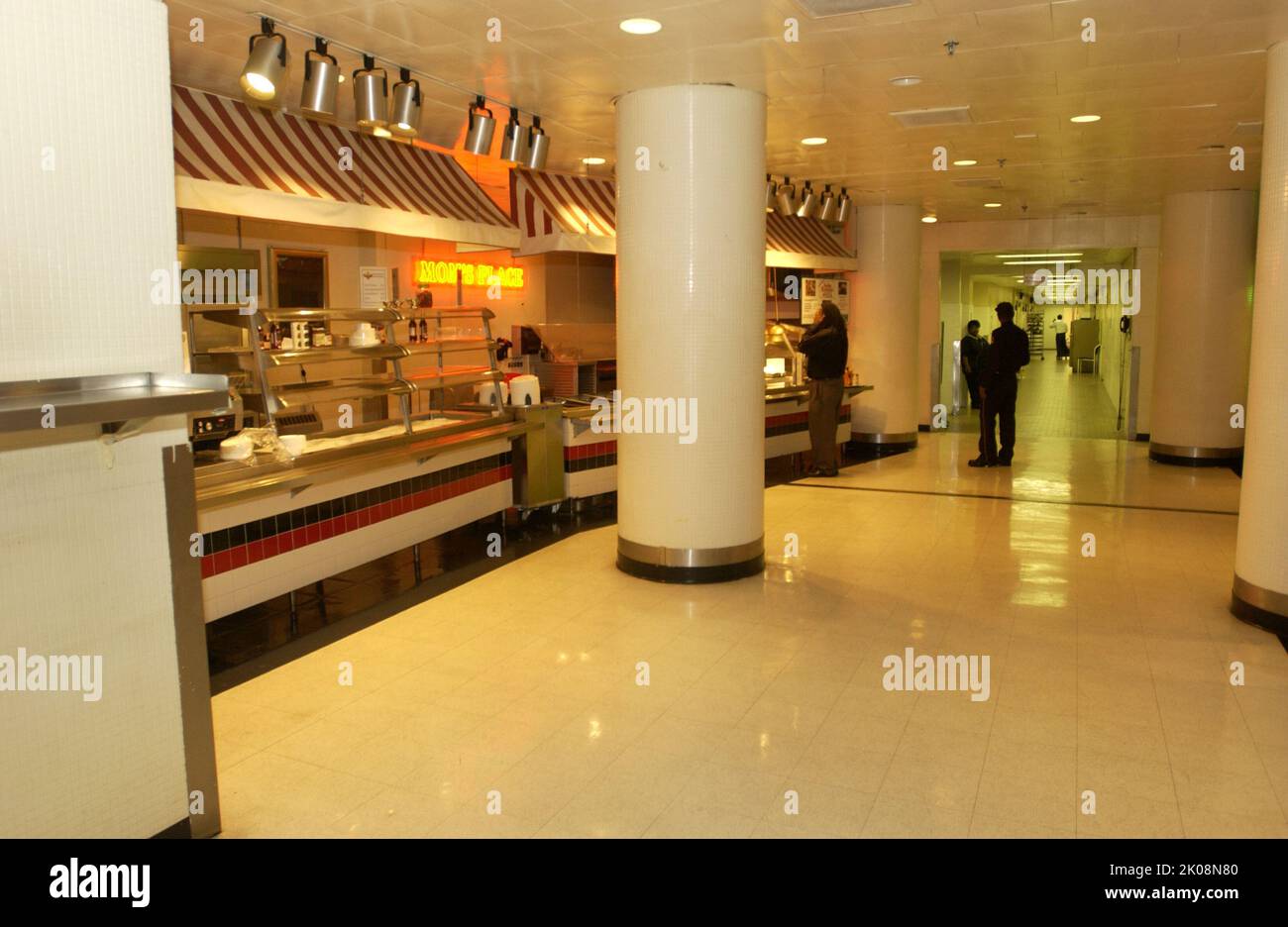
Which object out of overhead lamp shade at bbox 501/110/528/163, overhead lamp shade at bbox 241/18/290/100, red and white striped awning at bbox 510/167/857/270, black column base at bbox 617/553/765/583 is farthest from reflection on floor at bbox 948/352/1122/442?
overhead lamp shade at bbox 241/18/290/100

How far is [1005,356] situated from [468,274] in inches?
234

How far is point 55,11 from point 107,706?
1891 mm

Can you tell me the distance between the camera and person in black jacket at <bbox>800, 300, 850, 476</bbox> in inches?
394

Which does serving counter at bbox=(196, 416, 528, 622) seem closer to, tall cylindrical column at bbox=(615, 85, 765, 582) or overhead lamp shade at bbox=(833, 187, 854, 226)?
tall cylindrical column at bbox=(615, 85, 765, 582)

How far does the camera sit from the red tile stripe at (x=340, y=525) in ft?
16.6

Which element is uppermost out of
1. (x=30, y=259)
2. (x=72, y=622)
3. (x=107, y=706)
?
(x=30, y=259)

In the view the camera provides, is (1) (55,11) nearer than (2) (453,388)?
Yes

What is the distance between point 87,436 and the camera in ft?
8.89

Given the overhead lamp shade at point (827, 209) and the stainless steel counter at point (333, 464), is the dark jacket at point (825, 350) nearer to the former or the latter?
the overhead lamp shade at point (827, 209)

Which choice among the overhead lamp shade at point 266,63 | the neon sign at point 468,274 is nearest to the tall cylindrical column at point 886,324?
the neon sign at point 468,274

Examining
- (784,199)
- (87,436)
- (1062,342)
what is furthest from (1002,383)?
(1062,342)

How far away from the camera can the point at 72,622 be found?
2711mm

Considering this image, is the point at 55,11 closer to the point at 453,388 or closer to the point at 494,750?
the point at 494,750
